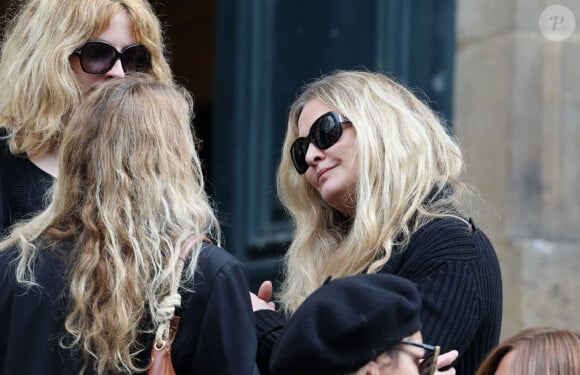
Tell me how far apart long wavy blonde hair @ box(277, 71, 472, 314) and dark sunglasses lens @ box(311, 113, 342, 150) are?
0.05 m

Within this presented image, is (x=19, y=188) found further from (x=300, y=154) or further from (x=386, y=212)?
(x=386, y=212)

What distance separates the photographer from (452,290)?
3.01 meters

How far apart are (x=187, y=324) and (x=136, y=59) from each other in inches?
48.3

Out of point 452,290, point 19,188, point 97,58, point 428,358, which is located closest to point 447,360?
point 452,290

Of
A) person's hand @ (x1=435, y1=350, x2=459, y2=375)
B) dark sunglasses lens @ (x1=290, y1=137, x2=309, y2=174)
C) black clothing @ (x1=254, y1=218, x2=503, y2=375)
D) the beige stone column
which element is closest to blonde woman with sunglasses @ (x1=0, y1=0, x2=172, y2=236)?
dark sunglasses lens @ (x1=290, y1=137, x2=309, y2=174)

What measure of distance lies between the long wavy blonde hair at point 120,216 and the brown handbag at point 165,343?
3 cm

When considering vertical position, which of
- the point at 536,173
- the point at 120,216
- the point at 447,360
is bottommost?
the point at 536,173

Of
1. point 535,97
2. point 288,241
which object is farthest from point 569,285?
point 288,241

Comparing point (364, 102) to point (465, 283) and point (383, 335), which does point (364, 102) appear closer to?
point (465, 283)

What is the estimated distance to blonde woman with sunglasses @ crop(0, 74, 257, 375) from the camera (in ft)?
8.82

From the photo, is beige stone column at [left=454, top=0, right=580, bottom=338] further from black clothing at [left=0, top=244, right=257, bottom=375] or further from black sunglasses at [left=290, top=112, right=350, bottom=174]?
black clothing at [left=0, top=244, right=257, bottom=375]

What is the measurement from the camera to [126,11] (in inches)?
146

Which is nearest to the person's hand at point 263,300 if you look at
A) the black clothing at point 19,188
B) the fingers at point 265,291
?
the fingers at point 265,291

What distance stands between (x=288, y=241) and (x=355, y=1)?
1169 millimetres
